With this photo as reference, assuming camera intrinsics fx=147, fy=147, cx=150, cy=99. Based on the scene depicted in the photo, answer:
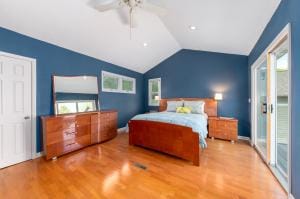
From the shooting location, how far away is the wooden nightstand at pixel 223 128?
4145mm

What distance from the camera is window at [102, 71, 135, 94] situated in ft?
16.1

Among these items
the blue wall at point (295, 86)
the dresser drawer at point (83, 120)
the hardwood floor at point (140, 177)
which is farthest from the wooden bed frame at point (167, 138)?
the blue wall at point (295, 86)

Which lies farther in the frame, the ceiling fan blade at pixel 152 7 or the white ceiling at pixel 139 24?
the white ceiling at pixel 139 24

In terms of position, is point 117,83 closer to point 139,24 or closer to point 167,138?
point 139,24

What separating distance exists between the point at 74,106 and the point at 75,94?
32cm

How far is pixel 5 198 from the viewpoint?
186cm

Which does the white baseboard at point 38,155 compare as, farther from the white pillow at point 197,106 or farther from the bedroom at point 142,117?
the white pillow at point 197,106

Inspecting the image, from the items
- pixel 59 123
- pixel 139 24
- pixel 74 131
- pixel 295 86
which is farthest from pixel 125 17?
pixel 295 86

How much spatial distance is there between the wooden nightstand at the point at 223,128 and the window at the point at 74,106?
3594mm

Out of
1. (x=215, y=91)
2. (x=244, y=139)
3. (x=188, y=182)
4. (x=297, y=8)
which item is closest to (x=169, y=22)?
(x=297, y=8)

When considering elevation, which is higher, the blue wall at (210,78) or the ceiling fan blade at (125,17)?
the ceiling fan blade at (125,17)

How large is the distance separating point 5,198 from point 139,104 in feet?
16.3

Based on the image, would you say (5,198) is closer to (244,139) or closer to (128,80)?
(128,80)

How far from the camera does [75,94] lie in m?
3.91
